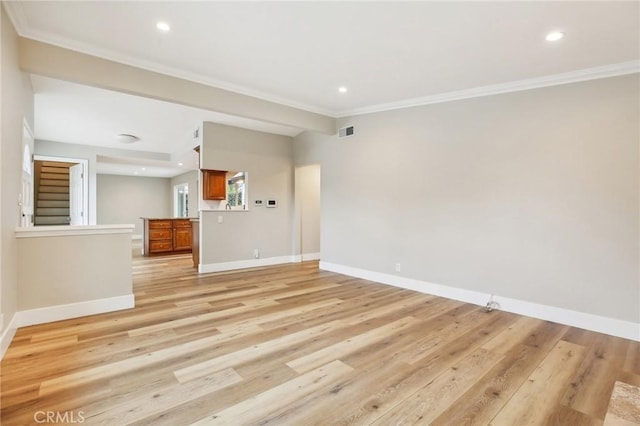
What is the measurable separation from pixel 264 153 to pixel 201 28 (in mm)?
3770

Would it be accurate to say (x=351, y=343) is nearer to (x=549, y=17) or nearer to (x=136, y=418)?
(x=136, y=418)

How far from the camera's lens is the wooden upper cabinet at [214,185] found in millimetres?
5859

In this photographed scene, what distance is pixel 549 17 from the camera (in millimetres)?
2492

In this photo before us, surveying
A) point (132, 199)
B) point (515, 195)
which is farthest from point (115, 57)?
point (132, 199)

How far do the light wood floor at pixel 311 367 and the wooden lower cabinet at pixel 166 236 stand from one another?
4911 millimetres

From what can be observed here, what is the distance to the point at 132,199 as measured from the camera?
1190 centimetres

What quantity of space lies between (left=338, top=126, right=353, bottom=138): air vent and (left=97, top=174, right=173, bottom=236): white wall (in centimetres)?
886

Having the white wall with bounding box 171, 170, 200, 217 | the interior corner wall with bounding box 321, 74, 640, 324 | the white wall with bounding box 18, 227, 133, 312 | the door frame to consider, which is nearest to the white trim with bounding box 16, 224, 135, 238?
the white wall with bounding box 18, 227, 133, 312

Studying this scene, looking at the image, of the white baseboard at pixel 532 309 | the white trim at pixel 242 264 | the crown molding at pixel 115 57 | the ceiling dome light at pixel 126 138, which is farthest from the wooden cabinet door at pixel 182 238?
the white baseboard at pixel 532 309

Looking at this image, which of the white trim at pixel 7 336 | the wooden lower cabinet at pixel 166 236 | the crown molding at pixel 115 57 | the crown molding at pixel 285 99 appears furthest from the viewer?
the wooden lower cabinet at pixel 166 236

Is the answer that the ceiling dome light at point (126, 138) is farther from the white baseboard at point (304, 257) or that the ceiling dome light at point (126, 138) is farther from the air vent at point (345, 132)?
the air vent at point (345, 132)

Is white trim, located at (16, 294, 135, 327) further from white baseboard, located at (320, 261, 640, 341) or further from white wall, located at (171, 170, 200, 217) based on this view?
white wall, located at (171, 170, 200, 217)

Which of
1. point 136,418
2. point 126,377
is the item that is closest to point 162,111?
point 126,377

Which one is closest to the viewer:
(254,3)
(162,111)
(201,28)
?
(254,3)
